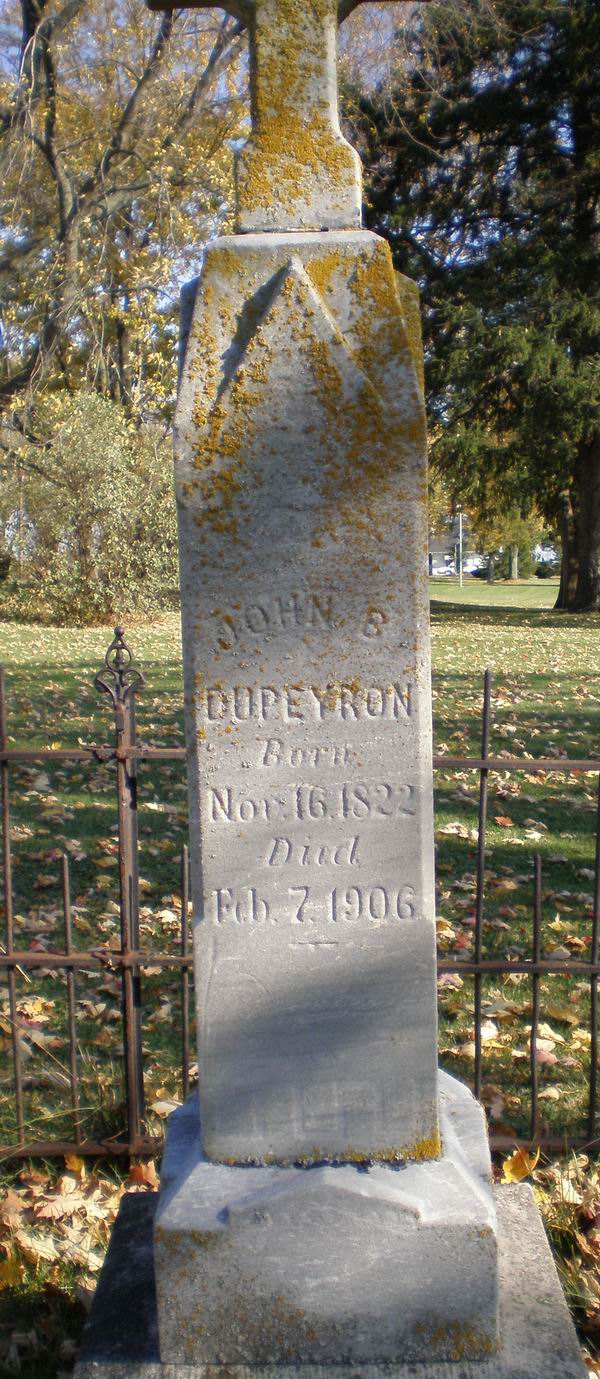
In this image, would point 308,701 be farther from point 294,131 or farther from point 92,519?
point 92,519

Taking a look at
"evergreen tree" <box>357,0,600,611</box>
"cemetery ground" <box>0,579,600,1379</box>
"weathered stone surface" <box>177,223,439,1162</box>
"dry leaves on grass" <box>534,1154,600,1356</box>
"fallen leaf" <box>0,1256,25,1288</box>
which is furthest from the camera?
"evergreen tree" <box>357,0,600,611</box>

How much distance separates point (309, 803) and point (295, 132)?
1366 mm

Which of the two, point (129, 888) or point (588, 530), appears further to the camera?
point (588, 530)

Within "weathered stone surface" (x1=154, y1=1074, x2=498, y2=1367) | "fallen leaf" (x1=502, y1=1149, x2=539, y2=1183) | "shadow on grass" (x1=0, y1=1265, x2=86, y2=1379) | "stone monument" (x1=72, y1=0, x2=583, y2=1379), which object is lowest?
"shadow on grass" (x1=0, y1=1265, x2=86, y2=1379)

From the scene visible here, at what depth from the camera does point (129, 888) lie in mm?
3725

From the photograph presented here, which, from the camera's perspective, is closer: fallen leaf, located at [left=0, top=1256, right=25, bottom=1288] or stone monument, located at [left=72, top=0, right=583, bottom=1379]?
stone monument, located at [left=72, top=0, right=583, bottom=1379]

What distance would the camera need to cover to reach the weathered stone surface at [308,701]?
2.24 m

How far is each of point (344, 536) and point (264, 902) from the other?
0.78m

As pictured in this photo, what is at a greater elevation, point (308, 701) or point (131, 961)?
point (308, 701)

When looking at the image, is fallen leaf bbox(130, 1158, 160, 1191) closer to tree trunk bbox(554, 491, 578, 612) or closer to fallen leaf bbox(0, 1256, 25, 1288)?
fallen leaf bbox(0, 1256, 25, 1288)

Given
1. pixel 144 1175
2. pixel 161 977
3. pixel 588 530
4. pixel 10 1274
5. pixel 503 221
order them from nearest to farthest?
pixel 10 1274, pixel 144 1175, pixel 161 977, pixel 503 221, pixel 588 530

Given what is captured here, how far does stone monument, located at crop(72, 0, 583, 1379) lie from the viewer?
225 cm

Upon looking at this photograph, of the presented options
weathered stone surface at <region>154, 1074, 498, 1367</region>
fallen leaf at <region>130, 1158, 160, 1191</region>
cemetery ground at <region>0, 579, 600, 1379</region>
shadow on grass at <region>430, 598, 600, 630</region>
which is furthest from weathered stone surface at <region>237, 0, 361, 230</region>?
shadow on grass at <region>430, 598, 600, 630</region>

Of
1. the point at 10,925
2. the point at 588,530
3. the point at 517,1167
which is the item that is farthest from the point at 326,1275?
the point at 588,530
